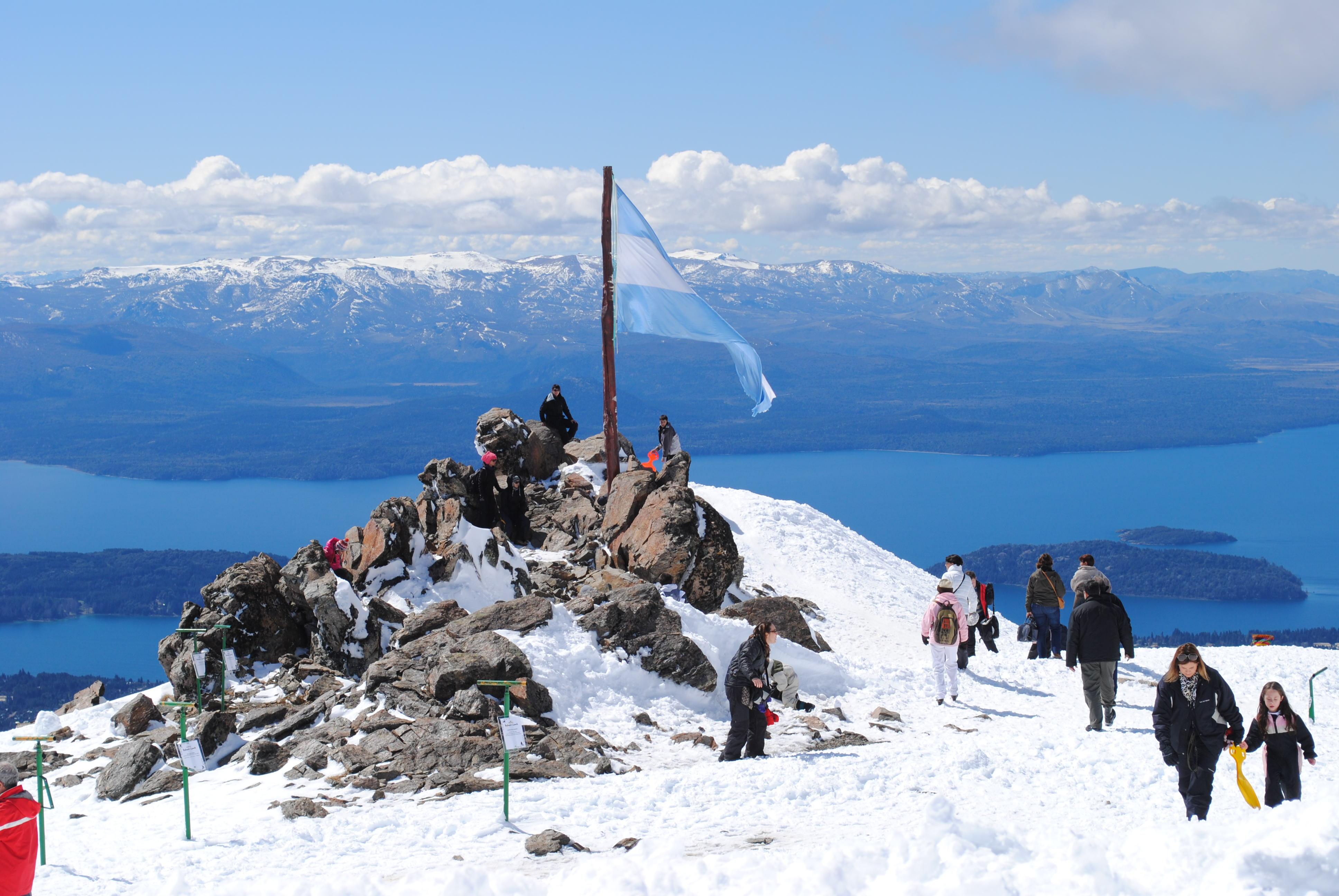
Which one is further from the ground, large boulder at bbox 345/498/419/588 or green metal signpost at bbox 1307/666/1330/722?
large boulder at bbox 345/498/419/588

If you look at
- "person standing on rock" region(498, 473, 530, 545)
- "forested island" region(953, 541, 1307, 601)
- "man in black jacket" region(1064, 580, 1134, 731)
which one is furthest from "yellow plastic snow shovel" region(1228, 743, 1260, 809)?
"forested island" region(953, 541, 1307, 601)

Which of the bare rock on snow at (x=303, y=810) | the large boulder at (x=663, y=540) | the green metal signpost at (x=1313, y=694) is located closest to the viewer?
the bare rock on snow at (x=303, y=810)

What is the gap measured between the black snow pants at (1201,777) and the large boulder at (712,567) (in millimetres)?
11090

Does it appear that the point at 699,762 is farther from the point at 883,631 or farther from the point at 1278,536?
the point at 1278,536

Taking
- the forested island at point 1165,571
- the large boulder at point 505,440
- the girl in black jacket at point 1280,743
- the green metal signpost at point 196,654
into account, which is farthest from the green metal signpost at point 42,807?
the forested island at point 1165,571

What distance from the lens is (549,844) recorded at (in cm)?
818

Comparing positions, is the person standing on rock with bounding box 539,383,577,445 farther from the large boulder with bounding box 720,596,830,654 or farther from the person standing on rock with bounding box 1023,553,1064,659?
the person standing on rock with bounding box 1023,553,1064,659

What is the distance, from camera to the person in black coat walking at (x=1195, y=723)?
8109 mm

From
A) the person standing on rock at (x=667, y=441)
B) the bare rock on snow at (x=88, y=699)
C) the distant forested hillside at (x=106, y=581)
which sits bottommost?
the distant forested hillside at (x=106, y=581)

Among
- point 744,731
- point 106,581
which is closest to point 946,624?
point 744,731

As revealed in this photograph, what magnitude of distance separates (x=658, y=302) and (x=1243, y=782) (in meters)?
13.7

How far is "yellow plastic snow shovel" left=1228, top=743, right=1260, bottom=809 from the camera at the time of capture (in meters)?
7.97

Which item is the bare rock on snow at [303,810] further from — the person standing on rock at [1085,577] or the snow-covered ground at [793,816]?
the person standing on rock at [1085,577]

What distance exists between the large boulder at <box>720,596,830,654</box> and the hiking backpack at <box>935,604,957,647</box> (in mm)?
3307
